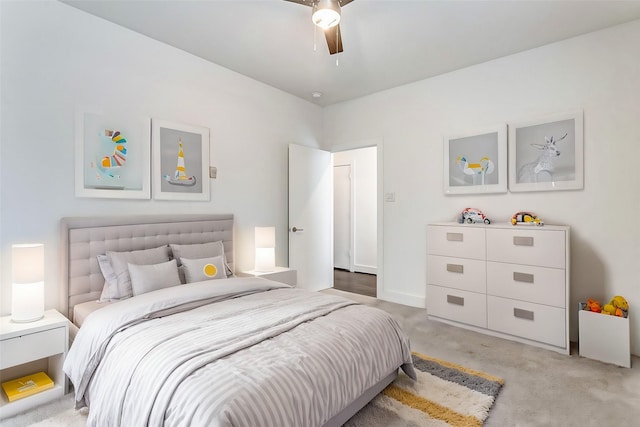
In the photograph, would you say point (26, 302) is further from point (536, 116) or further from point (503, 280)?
point (536, 116)

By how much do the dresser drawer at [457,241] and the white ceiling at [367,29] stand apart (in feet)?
5.69

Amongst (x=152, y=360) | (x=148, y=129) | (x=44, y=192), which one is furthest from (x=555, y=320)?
(x=44, y=192)

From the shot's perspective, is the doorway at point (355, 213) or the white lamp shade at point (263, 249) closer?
the white lamp shade at point (263, 249)

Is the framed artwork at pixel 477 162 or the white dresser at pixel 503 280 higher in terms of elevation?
the framed artwork at pixel 477 162

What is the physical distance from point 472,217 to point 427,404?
1.99 meters

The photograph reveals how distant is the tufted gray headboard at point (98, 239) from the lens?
2.40 metres

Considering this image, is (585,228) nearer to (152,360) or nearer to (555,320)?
(555,320)

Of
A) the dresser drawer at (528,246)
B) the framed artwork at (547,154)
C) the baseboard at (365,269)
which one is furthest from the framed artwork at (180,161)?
the baseboard at (365,269)

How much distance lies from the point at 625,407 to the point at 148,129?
13.0ft

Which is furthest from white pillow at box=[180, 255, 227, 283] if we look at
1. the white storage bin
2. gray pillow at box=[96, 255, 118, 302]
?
the white storage bin

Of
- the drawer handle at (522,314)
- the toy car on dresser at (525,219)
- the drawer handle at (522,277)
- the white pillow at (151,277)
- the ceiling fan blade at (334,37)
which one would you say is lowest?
the drawer handle at (522,314)

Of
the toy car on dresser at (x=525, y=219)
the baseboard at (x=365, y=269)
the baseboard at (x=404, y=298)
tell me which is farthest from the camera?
the baseboard at (x=365, y=269)

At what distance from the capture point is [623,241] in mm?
2670

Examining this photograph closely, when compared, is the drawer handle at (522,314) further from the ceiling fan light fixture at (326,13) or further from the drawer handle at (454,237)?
the ceiling fan light fixture at (326,13)
